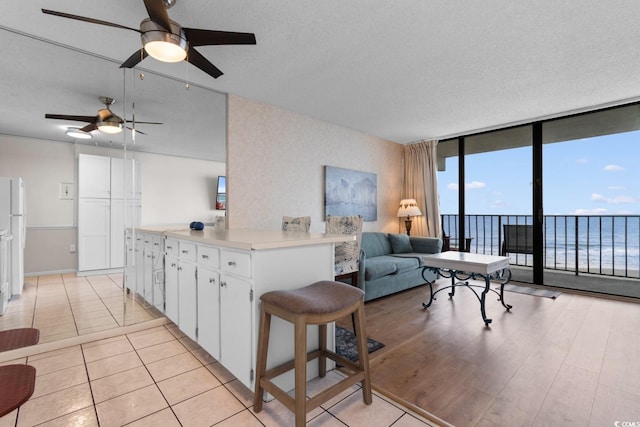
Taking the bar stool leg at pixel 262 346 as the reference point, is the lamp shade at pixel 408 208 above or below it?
above

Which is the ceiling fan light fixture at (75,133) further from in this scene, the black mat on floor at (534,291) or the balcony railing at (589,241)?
the balcony railing at (589,241)

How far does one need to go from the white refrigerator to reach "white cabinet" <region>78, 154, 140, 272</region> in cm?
34

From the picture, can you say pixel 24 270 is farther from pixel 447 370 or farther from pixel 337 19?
pixel 447 370

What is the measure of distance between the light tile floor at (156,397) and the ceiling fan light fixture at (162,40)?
2084mm

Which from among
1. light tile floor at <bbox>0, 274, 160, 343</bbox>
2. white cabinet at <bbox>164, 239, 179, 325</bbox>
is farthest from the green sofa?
light tile floor at <bbox>0, 274, 160, 343</bbox>

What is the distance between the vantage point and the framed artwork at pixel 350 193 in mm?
4383

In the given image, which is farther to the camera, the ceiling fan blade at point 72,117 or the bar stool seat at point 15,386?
the ceiling fan blade at point 72,117

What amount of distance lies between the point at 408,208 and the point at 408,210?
6 cm

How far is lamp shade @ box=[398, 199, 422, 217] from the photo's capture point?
5.11 metres

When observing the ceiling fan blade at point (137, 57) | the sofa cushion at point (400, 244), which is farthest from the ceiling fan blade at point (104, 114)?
the sofa cushion at point (400, 244)

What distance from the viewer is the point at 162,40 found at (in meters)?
1.67

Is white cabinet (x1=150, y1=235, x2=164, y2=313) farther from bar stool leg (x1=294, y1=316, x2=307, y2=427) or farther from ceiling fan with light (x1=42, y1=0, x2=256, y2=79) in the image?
bar stool leg (x1=294, y1=316, x2=307, y2=427)

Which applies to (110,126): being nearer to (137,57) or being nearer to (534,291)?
(137,57)

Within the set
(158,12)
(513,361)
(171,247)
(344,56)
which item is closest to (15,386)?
(171,247)
